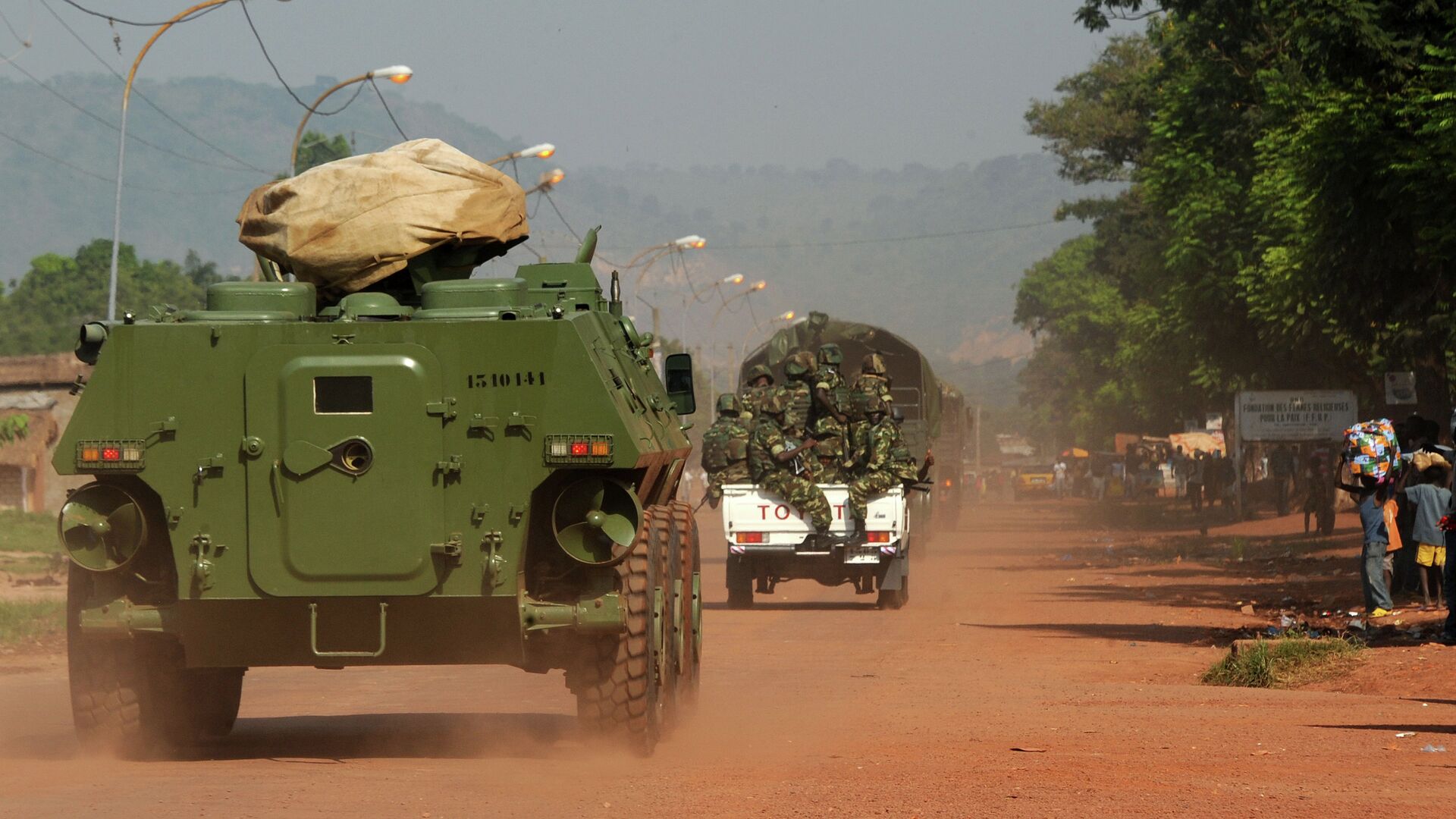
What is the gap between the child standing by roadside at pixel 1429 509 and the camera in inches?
705

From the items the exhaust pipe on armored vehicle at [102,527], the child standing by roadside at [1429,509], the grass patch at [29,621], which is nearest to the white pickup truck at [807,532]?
the child standing by roadside at [1429,509]

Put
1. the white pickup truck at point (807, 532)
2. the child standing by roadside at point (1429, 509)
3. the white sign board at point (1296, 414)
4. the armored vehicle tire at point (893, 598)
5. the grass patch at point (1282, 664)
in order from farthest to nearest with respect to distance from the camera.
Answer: the white sign board at point (1296, 414)
the armored vehicle tire at point (893, 598)
the white pickup truck at point (807, 532)
the child standing by roadside at point (1429, 509)
the grass patch at point (1282, 664)

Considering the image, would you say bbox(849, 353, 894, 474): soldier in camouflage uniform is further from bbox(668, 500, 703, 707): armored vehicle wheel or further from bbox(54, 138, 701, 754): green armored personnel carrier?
bbox(54, 138, 701, 754): green armored personnel carrier

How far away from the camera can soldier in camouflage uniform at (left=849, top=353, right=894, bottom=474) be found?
21.0 meters

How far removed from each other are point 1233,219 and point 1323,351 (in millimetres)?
3476

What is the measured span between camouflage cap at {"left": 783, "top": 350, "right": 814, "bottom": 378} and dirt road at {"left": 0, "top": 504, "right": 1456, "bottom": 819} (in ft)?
12.6

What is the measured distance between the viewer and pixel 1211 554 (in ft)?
114

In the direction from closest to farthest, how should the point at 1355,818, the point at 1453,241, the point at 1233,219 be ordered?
the point at 1355,818 < the point at 1453,241 < the point at 1233,219

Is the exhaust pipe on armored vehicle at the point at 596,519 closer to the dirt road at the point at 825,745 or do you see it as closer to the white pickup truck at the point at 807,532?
the dirt road at the point at 825,745

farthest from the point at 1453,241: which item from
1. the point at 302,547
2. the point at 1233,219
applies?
the point at 1233,219

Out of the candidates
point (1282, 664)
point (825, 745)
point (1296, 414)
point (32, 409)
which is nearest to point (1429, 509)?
point (1282, 664)

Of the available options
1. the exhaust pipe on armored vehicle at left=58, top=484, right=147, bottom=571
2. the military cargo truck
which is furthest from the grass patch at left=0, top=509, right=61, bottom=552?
the exhaust pipe on armored vehicle at left=58, top=484, right=147, bottom=571

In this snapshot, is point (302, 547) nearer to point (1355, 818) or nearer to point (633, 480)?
point (633, 480)

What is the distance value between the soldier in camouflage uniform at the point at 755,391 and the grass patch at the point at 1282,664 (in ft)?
25.1
